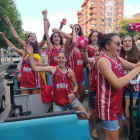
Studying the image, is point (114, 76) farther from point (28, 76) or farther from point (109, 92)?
point (28, 76)

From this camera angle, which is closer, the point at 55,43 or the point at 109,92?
the point at 109,92

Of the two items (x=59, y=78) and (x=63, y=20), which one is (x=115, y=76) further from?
(x=63, y=20)

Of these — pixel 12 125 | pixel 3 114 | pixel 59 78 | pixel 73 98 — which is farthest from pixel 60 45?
pixel 3 114

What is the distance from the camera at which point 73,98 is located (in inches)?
108

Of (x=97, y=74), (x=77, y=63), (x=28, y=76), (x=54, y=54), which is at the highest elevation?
(x=54, y=54)

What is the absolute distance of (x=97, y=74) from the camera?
2.23 meters

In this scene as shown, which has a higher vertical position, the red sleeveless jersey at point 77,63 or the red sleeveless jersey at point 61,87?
the red sleeveless jersey at point 77,63

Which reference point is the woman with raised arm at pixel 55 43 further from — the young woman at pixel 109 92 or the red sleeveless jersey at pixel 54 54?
the young woman at pixel 109 92

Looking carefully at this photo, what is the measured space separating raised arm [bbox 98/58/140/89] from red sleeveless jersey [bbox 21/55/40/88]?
204 cm

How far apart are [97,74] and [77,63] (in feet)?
5.32

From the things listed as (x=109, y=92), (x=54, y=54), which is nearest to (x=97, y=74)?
(x=109, y=92)

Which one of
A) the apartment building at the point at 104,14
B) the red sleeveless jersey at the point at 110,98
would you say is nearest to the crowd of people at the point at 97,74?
the red sleeveless jersey at the point at 110,98

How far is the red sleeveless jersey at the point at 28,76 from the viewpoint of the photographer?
360 cm

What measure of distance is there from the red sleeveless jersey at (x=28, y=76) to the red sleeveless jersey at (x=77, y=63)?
0.86 meters
